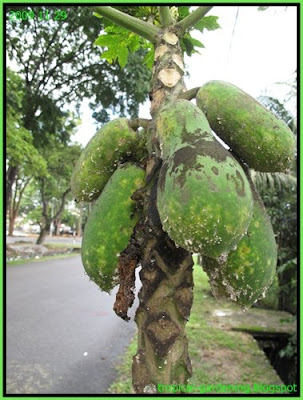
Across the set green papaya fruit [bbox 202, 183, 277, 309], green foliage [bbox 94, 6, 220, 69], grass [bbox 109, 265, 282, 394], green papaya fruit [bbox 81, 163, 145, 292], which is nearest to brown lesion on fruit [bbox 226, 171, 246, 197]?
green papaya fruit [bbox 202, 183, 277, 309]

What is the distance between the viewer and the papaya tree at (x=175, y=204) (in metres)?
0.90

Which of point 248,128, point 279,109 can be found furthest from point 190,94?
point 279,109

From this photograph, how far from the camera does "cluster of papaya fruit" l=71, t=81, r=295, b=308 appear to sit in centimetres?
89

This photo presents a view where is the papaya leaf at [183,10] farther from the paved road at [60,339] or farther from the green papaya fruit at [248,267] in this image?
the paved road at [60,339]

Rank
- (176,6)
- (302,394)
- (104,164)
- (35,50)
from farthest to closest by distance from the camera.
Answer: (35,50)
(302,394)
(176,6)
(104,164)

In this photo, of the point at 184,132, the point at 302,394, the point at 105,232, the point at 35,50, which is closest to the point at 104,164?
the point at 105,232

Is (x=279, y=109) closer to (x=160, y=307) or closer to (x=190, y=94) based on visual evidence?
(x=190, y=94)

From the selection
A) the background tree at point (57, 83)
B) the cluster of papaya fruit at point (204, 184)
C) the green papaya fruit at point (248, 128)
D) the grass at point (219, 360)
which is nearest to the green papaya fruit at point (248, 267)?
the cluster of papaya fruit at point (204, 184)

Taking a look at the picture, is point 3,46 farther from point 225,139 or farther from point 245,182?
point 245,182

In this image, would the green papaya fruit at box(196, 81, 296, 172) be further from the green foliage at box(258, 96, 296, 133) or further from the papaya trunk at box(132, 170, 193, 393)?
the green foliage at box(258, 96, 296, 133)

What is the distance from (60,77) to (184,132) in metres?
13.7

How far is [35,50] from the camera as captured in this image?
43.5ft

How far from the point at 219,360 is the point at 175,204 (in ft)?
18.5

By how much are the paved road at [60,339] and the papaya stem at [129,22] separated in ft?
5.67
